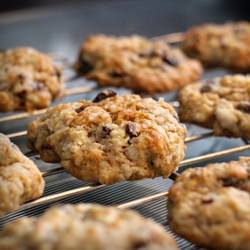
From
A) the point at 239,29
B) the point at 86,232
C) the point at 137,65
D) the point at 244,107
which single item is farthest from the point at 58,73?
the point at 86,232

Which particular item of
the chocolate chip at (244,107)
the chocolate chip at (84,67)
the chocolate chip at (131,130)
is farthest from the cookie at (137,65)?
the chocolate chip at (131,130)

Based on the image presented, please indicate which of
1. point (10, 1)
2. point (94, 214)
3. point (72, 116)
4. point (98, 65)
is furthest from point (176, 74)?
point (10, 1)

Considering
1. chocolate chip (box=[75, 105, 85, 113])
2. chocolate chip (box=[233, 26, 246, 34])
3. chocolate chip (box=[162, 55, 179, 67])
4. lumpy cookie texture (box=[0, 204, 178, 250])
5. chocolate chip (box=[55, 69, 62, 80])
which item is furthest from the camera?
chocolate chip (box=[233, 26, 246, 34])

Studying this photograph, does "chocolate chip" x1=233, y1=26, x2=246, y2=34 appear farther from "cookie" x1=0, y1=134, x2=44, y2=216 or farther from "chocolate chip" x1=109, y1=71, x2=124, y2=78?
"cookie" x1=0, y1=134, x2=44, y2=216

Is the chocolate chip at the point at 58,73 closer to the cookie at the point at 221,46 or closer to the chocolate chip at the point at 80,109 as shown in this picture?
→ the chocolate chip at the point at 80,109

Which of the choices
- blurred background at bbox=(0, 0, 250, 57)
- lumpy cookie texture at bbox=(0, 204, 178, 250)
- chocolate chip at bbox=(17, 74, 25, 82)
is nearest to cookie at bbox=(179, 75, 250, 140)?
chocolate chip at bbox=(17, 74, 25, 82)

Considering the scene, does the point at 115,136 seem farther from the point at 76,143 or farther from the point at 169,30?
the point at 169,30

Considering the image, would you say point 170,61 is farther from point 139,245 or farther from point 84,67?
point 139,245
